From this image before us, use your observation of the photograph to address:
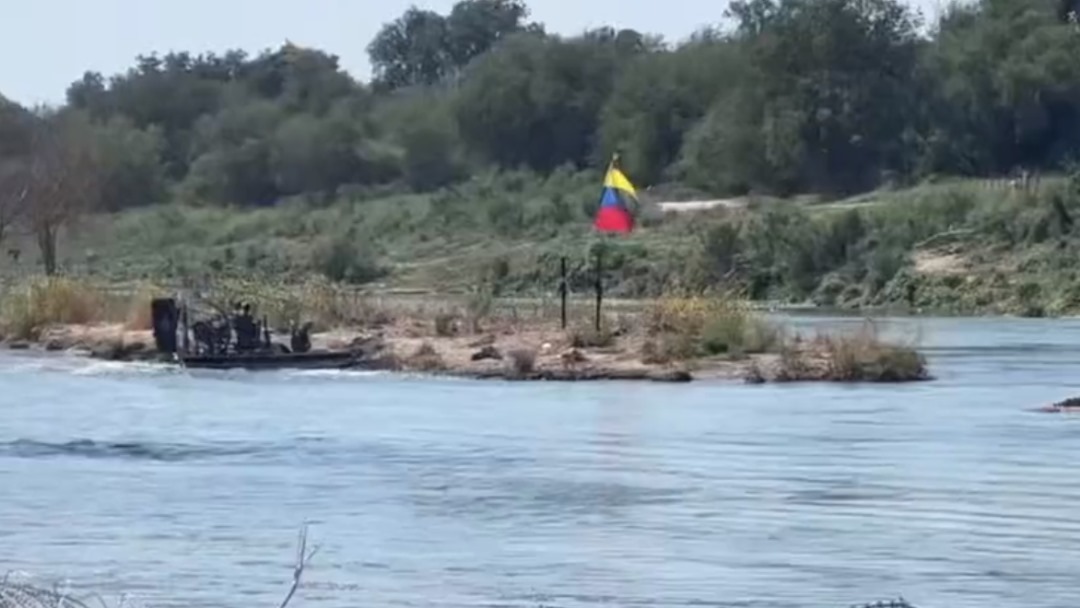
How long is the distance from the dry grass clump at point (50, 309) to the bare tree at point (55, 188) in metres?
12.1

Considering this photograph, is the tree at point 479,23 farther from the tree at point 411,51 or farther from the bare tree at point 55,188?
the bare tree at point 55,188

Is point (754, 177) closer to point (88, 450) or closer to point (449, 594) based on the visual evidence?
point (88, 450)

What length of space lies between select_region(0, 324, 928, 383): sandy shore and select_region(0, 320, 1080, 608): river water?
125cm

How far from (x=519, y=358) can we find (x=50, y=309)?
585 inches

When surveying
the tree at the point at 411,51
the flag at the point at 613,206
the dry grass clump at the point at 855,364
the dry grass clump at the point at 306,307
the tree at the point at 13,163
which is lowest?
the dry grass clump at the point at 855,364

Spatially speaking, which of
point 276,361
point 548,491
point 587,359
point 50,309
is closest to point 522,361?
point 587,359

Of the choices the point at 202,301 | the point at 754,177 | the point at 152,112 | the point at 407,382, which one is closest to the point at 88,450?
the point at 407,382

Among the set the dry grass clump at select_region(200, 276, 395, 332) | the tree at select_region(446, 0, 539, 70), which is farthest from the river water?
the tree at select_region(446, 0, 539, 70)

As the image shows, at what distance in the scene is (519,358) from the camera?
171 ft

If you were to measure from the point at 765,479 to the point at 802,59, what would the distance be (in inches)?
2591

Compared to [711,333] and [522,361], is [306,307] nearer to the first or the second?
[522,361]

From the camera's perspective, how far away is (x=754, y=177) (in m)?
99.1

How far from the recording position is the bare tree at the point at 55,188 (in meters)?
80.3

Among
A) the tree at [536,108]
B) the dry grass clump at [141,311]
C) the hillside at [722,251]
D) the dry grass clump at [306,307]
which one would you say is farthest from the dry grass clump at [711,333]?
the tree at [536,108]
